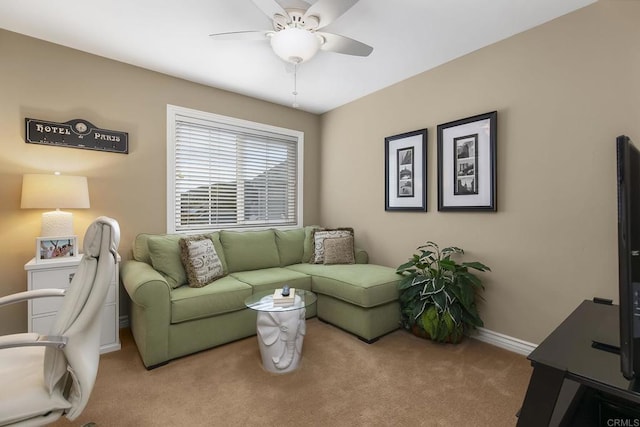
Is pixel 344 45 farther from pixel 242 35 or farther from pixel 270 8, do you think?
pixel 242 35

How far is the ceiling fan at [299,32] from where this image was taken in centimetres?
179

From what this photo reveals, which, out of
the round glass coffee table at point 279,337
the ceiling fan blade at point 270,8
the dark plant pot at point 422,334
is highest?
the ceiling fan blade at point 270,8

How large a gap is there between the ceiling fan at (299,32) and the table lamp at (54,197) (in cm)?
164

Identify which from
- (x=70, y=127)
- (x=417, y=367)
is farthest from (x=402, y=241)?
(x=70, y=127)

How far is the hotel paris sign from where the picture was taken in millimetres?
2445

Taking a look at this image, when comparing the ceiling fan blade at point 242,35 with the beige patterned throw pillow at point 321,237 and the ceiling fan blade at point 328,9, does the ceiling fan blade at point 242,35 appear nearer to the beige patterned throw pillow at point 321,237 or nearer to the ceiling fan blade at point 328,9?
the ceiling fan blade at point 328,9

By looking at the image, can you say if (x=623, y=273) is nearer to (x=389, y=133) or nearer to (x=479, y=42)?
(x=479, y=42)

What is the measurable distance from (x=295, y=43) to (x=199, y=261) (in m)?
1.95

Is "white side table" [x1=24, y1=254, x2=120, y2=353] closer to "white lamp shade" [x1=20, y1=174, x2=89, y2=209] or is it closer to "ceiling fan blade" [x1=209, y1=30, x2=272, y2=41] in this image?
"white lamp shade" [x1=20, y1=174, x2=89, y2=209]

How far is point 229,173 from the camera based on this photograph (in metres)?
3.65

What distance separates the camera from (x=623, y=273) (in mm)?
701

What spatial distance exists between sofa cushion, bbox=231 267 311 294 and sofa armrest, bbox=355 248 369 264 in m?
0.75

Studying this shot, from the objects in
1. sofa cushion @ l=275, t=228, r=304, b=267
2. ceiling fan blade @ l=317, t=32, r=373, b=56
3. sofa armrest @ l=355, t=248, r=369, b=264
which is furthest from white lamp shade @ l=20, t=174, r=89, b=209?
sofa armrest @ l=355, t=248, r=369, b=264

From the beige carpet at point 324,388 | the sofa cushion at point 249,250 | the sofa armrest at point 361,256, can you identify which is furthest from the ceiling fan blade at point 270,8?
the sofa armrest at point 361,256
